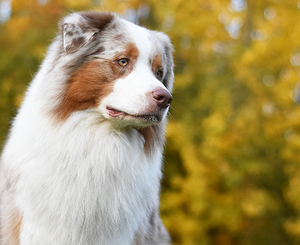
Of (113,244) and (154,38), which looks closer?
(113,244)

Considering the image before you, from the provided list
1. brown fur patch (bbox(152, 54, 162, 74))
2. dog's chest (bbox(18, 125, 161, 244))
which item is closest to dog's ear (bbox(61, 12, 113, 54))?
brown fur patch (bbox(152, 54, 162, 74))

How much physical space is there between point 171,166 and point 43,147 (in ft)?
22.1

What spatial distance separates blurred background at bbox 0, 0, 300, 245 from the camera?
25.7 ft

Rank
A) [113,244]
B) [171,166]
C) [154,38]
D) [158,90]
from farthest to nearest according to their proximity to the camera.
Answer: [171,166]
[154,38]
[113,244]
[158,90]

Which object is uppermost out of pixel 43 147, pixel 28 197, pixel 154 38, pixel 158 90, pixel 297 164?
pixel 154 38

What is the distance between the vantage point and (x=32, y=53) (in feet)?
32.9

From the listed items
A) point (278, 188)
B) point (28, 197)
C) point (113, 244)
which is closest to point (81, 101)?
point (28, 197)

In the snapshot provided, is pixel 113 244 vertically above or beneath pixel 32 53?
above

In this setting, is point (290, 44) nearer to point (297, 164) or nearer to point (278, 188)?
point (297, 164)

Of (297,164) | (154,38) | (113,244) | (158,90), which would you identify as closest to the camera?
(158,90)

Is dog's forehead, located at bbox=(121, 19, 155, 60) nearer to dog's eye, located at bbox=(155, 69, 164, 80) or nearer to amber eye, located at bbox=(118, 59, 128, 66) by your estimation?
amber eye, located at bbox=(118, 59, 128, 66)

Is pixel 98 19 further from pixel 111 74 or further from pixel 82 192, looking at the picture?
pixel 82 192

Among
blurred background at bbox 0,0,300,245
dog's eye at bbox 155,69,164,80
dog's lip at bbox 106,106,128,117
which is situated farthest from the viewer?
blurred background at bbox 0,0,300,245

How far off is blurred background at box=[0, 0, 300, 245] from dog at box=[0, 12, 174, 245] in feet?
13.2
